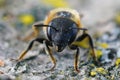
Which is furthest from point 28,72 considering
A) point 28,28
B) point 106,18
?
point 106,18

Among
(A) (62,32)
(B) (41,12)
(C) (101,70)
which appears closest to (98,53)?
(C) (101,70)

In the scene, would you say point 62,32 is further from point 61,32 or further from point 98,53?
point 98,53

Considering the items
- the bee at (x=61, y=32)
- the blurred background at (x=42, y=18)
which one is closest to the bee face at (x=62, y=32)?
the bee at (x=61, y=32)

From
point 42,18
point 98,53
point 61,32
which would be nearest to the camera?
point 61,32

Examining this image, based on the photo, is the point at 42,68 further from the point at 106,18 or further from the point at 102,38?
the point at 106,18

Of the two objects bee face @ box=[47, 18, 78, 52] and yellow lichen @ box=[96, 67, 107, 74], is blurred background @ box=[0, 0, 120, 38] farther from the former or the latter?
yellow lichen @ box=[96, 67, 107, 74]

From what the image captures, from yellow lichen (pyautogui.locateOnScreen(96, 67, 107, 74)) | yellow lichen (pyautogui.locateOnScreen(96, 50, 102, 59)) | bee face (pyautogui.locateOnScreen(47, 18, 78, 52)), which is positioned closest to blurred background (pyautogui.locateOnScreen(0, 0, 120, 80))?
yellow lichen (pyautogui.locateOnScreen(96, 50, 102, 59))
